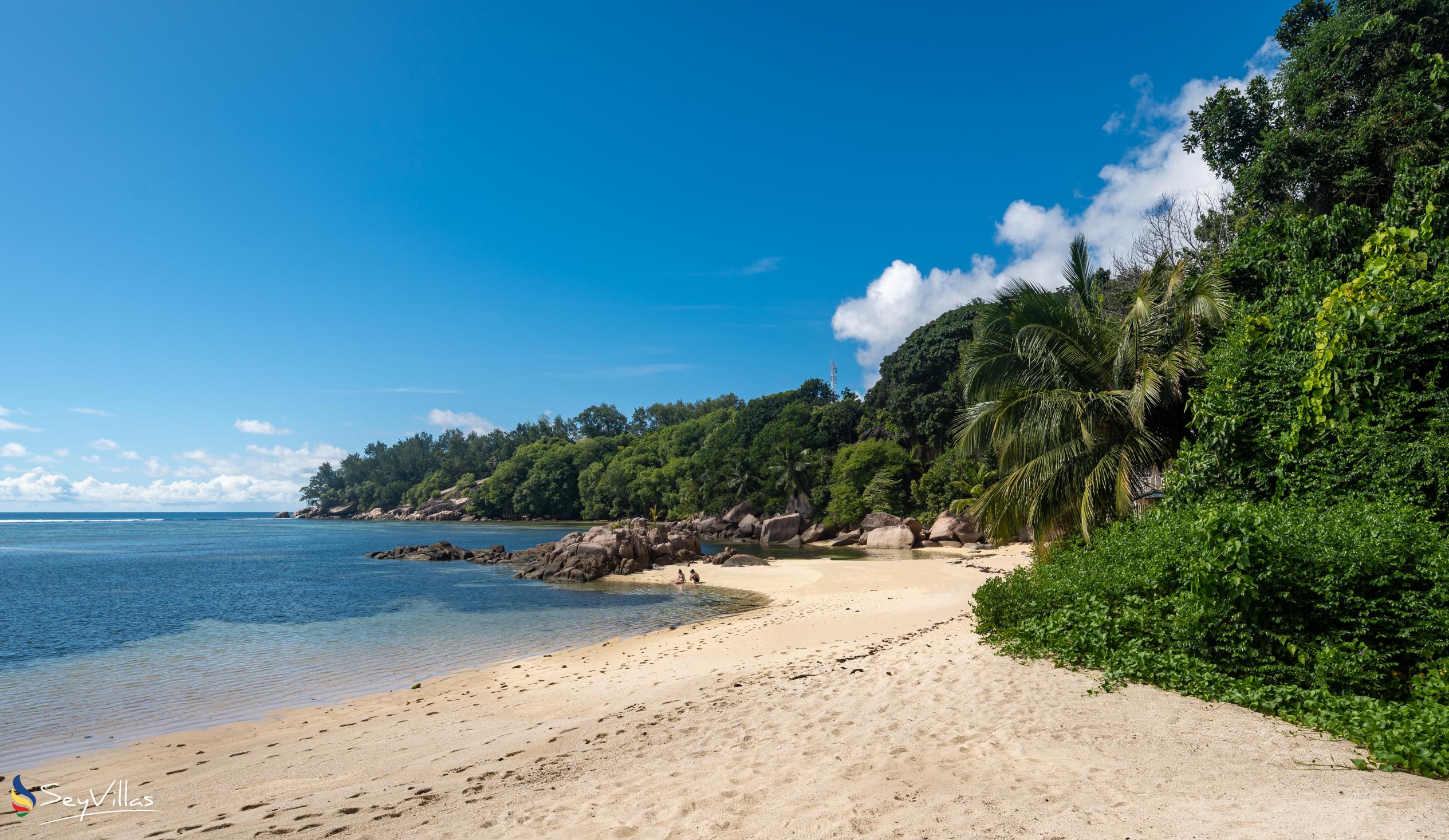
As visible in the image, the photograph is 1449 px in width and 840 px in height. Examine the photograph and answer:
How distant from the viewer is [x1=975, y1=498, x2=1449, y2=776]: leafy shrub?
6.24 meters

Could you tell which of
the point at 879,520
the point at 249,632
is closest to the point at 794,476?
the point at 879,520

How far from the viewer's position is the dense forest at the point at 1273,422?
261 inches

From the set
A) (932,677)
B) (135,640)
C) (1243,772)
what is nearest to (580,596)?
(135,640)

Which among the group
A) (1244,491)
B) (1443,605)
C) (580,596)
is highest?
(1244,491)

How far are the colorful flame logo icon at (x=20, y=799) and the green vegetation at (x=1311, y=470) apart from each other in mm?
10945

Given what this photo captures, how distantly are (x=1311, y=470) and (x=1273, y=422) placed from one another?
770mm

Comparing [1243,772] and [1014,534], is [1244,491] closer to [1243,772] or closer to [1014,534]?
[1014,534]

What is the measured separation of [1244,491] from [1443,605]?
3518mm

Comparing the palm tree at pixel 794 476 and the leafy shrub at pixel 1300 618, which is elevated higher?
the palm tree at pixel 794 476

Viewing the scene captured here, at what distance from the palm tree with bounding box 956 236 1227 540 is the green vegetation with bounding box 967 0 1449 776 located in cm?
7

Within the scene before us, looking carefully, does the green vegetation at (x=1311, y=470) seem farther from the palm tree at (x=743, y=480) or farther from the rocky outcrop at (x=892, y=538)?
the palm tree at (x=743, y=480)

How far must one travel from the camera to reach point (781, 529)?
5016 centimetres

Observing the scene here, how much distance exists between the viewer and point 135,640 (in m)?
16.8

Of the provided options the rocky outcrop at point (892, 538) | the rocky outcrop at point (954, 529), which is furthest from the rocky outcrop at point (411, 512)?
the rocky outcrop at point (954, 529)
